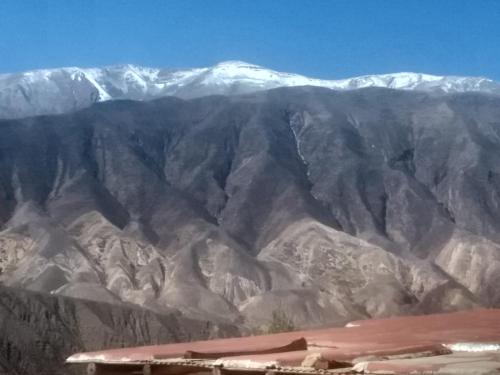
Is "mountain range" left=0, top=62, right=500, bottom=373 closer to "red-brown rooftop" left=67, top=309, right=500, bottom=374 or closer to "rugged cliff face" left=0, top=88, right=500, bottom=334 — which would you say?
"rugged cliff face" left=0, top=88, right=500, bottom=334

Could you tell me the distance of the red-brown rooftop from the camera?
27.2 ft

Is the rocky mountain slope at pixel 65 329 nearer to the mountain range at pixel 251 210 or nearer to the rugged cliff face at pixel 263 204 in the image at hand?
the mountain range at pixel 251 210

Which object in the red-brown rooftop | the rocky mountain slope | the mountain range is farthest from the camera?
the mountain range

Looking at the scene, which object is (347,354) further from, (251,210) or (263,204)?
(263,204)

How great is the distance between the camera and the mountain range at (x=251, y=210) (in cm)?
8138

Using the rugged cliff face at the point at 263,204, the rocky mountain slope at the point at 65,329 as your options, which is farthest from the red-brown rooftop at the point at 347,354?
the rugged cliff face at the point at 263,204

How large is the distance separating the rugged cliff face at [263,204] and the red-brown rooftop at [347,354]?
195ft

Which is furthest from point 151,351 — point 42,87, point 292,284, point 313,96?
point 42,87

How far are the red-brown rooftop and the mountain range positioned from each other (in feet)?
142

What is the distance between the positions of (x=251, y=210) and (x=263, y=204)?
1.66m

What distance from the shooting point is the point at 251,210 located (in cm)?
10406

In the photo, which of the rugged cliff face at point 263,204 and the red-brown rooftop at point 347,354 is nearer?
the red-brown rooftop at point 347,354

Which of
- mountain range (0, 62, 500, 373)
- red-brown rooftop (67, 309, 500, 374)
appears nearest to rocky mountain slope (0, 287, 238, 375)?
mountain range (0, 62, 500, 373)

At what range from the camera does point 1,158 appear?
11038 cm
